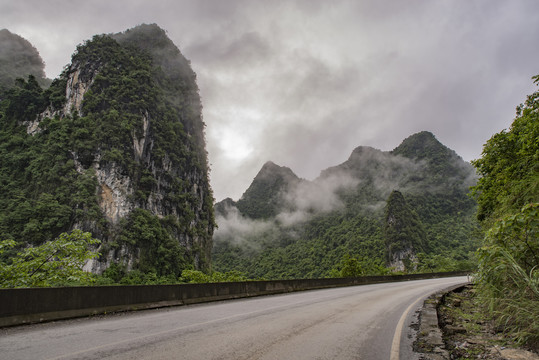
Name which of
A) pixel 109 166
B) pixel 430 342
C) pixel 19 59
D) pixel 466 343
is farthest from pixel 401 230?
pixel 19 59

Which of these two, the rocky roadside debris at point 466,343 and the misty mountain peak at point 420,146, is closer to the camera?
the rocky roadside debris at point 466,343

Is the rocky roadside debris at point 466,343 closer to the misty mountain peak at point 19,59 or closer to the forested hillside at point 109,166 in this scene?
the forested hillside at point 109,166

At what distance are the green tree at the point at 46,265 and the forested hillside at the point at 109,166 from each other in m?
50.0

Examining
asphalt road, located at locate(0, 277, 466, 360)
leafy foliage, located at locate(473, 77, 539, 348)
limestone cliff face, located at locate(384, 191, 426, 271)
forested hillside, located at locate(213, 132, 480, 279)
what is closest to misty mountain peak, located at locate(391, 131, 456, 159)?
forested hillside, located at locate(213, 132, 480, 279)

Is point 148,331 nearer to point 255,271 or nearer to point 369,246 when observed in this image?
point 369,246

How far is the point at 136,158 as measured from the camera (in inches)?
2756

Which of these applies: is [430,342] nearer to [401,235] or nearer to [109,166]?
[109,166]

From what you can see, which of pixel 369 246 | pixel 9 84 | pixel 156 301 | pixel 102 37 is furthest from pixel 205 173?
pixel 156 301

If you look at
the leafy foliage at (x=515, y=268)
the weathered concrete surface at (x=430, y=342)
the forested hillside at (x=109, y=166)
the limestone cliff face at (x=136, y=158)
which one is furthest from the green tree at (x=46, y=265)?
the limestone cliff face at (x=136, y=158)

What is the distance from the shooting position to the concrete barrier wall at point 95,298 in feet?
19.5

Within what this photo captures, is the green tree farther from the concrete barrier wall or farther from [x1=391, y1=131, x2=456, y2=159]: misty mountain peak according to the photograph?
[x1=391, y1=131, x2=456, y2=159]: misty mountain peak

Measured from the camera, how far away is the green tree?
8477 millimetres

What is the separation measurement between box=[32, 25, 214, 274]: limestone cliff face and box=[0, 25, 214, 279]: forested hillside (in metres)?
0.23

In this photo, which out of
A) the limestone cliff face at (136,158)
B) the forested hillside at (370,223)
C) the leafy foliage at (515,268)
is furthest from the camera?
the forested hillside at (370,223)
